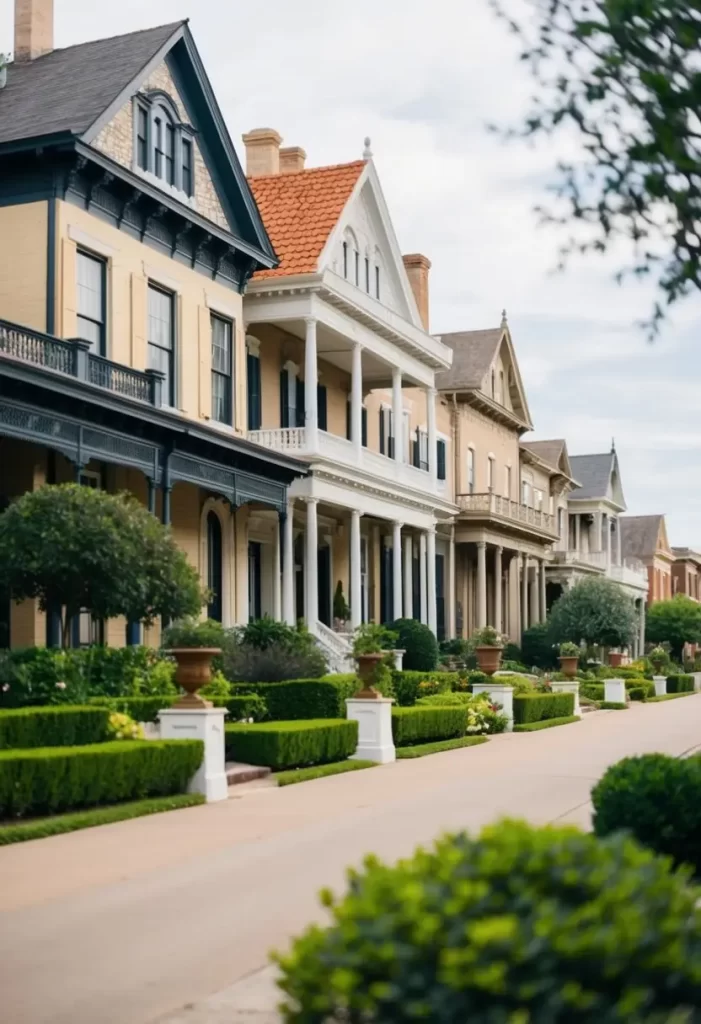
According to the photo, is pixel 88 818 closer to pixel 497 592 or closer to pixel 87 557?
pixel 87 557

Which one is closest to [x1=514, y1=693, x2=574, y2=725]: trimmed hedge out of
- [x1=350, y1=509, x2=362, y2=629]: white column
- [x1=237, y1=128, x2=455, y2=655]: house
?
[x1=237, y1=128, x2=455, y2=655]: house

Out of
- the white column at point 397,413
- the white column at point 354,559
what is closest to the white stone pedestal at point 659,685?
the white column at point 397,413

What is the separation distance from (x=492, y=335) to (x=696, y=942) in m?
50.7

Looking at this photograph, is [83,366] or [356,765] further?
[83,366]

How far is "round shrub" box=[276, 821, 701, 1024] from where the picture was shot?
359 centimetres

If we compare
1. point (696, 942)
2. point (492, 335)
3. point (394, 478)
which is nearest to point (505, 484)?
point (492, 335)

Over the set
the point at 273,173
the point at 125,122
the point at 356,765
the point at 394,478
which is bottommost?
the point at 356,765

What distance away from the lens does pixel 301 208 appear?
3428cm

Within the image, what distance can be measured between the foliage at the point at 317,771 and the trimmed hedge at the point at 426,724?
6.54 feet

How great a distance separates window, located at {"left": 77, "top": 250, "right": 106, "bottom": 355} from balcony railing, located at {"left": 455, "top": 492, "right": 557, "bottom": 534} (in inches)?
951

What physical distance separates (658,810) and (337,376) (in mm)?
29717

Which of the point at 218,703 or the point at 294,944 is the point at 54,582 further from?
the point at 294,944

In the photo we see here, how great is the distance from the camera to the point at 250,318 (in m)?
31.7

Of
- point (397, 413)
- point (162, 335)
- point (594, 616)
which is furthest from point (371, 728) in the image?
point (594, 616)
